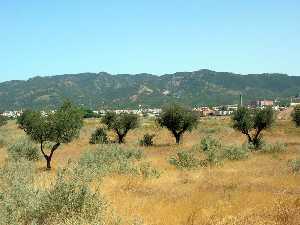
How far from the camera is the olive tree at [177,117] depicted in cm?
6225

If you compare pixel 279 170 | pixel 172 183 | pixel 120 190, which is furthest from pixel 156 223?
pixel 279 170

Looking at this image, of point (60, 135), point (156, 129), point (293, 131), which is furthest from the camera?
point (156, 129)

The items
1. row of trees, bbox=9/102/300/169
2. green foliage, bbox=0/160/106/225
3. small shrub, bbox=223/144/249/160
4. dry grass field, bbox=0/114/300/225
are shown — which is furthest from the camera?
row of trees, bbox=9/102/300/169

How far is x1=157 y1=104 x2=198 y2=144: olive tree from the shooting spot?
6225 cm

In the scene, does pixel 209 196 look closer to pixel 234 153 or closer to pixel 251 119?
pixel 234 153

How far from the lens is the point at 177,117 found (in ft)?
203

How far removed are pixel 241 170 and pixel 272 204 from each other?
13024mm

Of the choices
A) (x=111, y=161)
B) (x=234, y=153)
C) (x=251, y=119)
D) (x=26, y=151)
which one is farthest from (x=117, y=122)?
(x=111, y=161)

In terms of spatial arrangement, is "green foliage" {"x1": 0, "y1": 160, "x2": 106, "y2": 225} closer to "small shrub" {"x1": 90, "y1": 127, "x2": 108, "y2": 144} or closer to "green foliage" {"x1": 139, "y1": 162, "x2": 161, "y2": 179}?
"green foliage" {"x1": 139, "y1": 162, "x2": 161, "y2": 179}

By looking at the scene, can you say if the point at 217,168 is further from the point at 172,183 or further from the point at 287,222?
the point at 287,222

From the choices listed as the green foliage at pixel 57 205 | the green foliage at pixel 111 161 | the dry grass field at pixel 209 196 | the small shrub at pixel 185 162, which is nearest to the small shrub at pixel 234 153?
the small shrub at pixel 185 162

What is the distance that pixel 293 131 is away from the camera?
8075 centimetres

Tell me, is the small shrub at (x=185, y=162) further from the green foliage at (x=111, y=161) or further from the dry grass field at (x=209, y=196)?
the green foliage at (x=111, y=161)

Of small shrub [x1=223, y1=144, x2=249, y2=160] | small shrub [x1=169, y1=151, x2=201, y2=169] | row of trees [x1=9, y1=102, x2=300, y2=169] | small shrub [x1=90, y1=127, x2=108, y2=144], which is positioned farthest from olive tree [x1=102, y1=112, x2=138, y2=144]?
small shrub [x1=169, y1=151, x2=201, y2=169]
